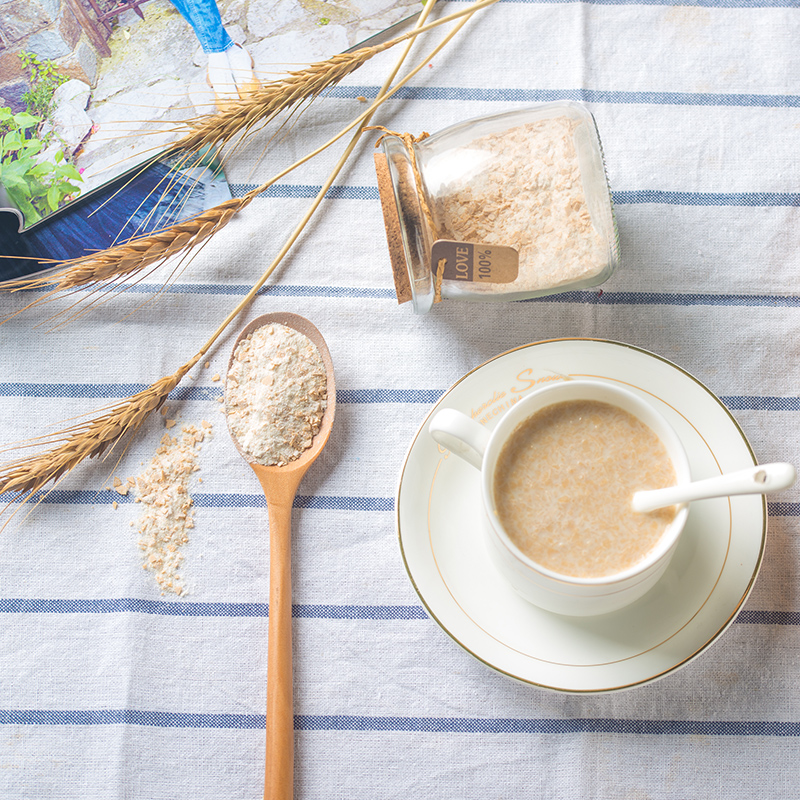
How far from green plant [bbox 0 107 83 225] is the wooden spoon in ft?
1.45

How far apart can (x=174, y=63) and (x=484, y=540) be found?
103 centimetres

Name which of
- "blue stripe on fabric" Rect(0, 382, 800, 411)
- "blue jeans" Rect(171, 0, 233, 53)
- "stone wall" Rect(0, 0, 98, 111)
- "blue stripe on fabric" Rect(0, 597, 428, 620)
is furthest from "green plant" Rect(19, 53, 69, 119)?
"blue stripe on fabric" Rect(0, 597, 428, 620)

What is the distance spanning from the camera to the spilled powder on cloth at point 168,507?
3.67ft

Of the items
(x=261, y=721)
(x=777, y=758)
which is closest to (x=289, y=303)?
(x=261, y=721)

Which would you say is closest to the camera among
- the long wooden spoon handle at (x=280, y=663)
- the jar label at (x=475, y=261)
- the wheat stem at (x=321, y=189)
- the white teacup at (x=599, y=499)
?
the white teacup at (x=599, y=499)

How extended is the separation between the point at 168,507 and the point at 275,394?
279 millimetres

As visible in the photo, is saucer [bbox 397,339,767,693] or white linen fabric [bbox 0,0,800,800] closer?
saucer [bbox 397,339,767,693]

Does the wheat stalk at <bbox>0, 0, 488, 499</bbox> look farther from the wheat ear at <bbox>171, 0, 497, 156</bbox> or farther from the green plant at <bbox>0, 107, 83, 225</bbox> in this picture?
the green plant at <bbox>0, 107, 83, 225</bbox>

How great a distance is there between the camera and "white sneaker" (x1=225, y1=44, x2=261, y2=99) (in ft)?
3.90

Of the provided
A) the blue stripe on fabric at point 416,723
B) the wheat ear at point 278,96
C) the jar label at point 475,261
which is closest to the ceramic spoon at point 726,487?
the jar label at point 475,261

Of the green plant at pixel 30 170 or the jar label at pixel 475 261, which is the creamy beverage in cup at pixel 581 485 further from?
the green plant at pixel 30 170

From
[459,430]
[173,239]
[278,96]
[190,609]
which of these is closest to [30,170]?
[173,239]

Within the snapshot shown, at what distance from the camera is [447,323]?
3.78 feet

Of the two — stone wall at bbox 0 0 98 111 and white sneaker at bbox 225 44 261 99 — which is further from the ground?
stone wall at bbox 0 0 98 111
